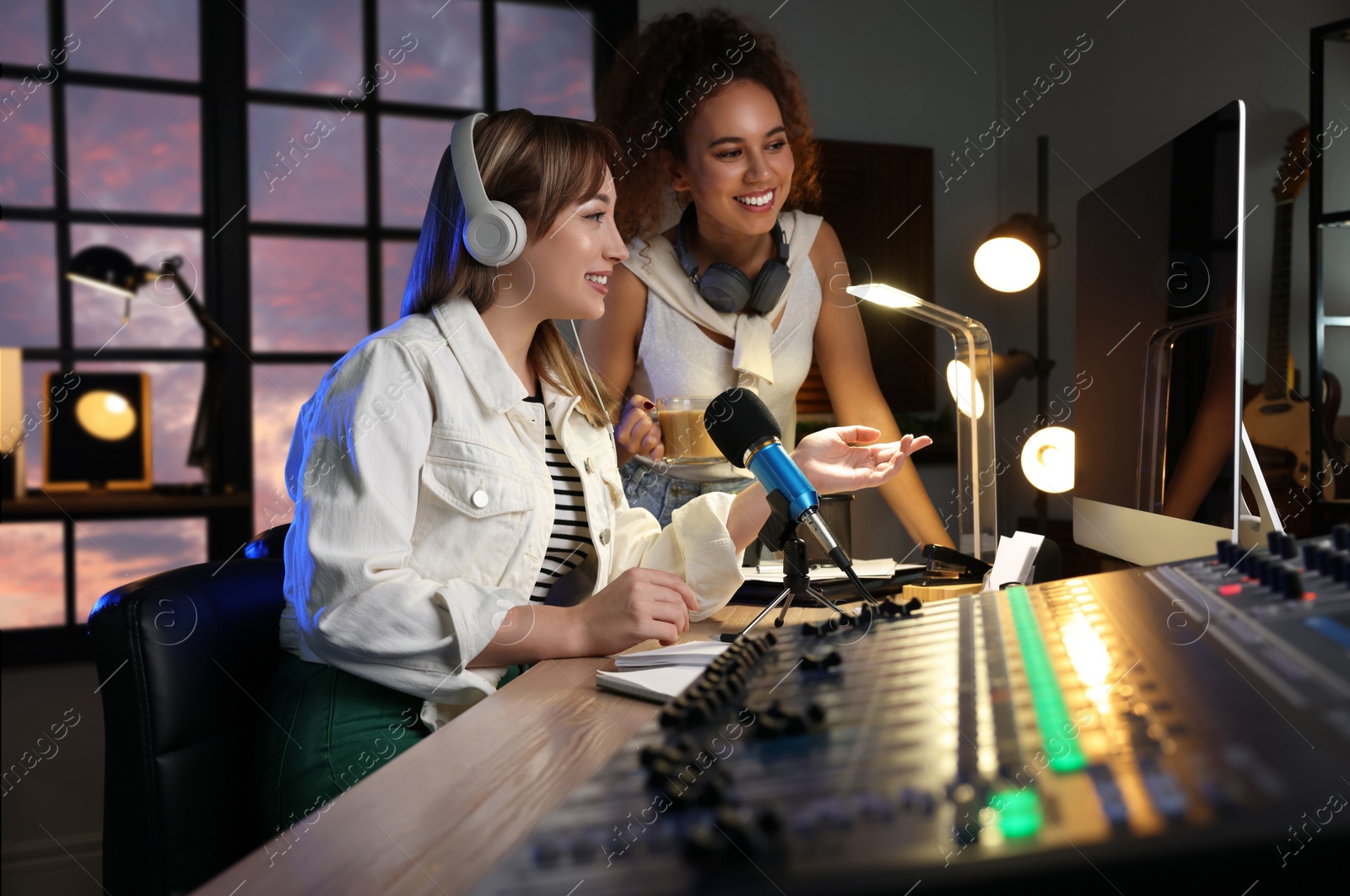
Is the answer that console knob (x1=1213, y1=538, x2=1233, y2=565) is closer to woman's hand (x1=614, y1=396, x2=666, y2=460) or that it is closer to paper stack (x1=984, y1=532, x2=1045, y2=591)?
paper stack (x1=984, y1=532, x2=1045, y2=591)

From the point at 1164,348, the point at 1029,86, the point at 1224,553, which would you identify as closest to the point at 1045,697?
the point at 1224,553

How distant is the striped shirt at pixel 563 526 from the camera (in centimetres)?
123

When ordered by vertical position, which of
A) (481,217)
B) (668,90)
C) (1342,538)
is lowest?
(1342,538)

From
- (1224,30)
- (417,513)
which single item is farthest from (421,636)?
(1224,30)

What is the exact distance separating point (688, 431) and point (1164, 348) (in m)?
0.66

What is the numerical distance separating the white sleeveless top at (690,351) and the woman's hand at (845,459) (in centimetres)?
49

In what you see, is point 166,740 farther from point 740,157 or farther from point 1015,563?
point 740,157

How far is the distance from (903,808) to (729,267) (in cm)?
150

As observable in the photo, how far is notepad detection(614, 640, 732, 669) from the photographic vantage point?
85 cm

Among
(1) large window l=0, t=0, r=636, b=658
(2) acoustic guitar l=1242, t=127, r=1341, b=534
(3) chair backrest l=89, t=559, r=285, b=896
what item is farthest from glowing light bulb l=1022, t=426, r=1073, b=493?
(1) large window l=0, t=0, r=636, b=658

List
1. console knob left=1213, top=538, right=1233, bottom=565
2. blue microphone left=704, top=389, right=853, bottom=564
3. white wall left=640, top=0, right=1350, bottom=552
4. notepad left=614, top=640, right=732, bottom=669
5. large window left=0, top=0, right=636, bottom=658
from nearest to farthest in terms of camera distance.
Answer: console knob left=1213, top=538, right=1233, bottom=565 < notepad left=614, top=640, right=732, bottom=669 < blue microphone left=704, top=389, right=853, bottom=564 < white wall left=640, top=0, right=1350, bottom=552 < large window left=0, top=0, right=636, bottom=658

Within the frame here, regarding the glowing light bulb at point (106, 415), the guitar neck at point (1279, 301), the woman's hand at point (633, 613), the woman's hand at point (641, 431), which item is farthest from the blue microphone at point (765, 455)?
the glowing light bulb at point (106, 415)

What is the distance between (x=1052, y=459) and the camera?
65.1 inches

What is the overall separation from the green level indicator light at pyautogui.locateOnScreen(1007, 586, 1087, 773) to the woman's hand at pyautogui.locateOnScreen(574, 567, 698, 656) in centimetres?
37
